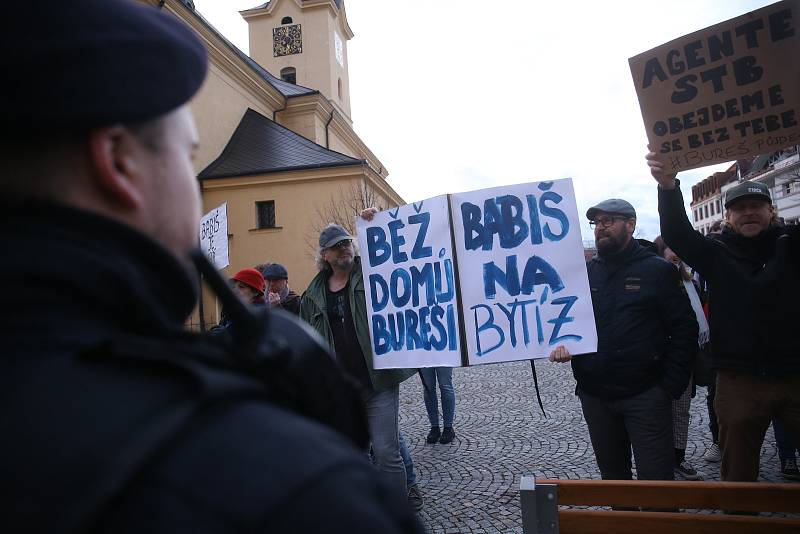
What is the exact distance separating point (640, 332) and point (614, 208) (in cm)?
74

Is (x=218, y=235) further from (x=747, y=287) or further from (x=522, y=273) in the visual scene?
(x=747, y=287)

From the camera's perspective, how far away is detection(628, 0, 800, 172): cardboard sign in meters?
2.71

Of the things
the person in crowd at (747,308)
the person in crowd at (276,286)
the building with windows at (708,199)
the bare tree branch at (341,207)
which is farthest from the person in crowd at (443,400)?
the building with windows at (708,199)

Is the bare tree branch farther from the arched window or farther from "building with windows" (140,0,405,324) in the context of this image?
the arched window

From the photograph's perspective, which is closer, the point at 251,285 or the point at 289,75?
the point at 251,285

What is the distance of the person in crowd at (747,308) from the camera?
294 cm

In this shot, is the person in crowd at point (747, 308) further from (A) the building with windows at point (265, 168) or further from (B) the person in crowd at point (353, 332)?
(A) the building with windows at point (265, 168)

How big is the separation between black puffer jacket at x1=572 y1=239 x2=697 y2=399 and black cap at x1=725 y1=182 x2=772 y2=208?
1.68ft

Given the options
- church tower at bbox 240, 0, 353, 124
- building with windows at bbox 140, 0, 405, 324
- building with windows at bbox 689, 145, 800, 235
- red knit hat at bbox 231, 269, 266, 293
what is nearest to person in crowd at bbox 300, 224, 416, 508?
red knit hat at bbox 231, 269, 266, 293

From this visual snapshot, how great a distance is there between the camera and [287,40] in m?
33.2

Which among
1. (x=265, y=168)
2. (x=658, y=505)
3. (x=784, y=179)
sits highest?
(x=784, y=179)

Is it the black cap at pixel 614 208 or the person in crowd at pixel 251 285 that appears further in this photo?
the person in crowd at pixel 251 285

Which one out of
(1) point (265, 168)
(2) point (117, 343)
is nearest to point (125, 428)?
(2) point (117, 343)

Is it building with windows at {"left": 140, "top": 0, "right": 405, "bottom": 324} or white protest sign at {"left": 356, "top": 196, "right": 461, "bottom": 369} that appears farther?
building with windows at {"left": 140, "top": 0, "right": 405, "bottom": 324}
